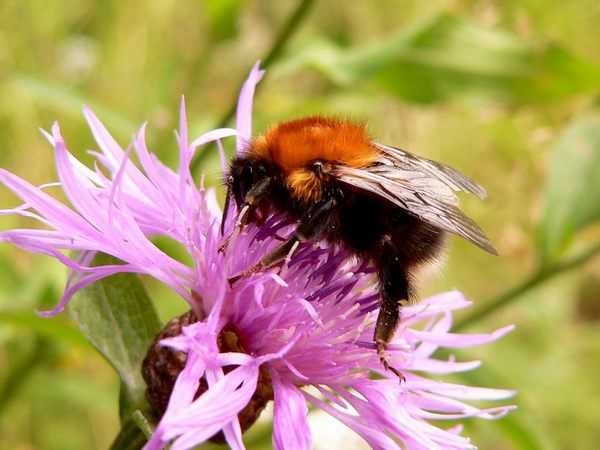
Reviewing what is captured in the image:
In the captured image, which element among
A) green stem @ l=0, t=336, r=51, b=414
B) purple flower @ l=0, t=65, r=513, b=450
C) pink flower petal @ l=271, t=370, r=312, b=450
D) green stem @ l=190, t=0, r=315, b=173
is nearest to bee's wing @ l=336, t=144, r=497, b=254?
purple flower @ l=0, t=65, r=513, b=450

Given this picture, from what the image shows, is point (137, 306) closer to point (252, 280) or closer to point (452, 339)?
point (252, 280)

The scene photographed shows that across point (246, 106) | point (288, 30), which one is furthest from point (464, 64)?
point (246, 106)

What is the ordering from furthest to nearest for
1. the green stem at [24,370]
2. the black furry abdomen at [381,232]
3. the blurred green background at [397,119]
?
the blurred green background at [397,119], the green stem at [24,370], the black furry abdomen at [381,232]

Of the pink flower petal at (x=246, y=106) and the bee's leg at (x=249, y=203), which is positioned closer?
the bee's leg at (x=249, y=203)

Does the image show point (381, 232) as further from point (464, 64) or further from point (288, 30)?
point (464, 64)

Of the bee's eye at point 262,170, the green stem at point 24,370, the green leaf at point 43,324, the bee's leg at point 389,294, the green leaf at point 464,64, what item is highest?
the green leaf at point 464,64

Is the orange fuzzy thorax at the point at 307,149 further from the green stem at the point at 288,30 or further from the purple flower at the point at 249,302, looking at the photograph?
the green stem at the point at 288,30

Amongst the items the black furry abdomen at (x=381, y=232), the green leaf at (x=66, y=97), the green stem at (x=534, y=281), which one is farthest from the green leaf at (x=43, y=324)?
the green stem at (x=534, y=281)

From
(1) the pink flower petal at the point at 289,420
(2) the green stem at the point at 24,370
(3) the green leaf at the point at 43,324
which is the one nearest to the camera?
(1) the pink flower petal at the point at 289,420
